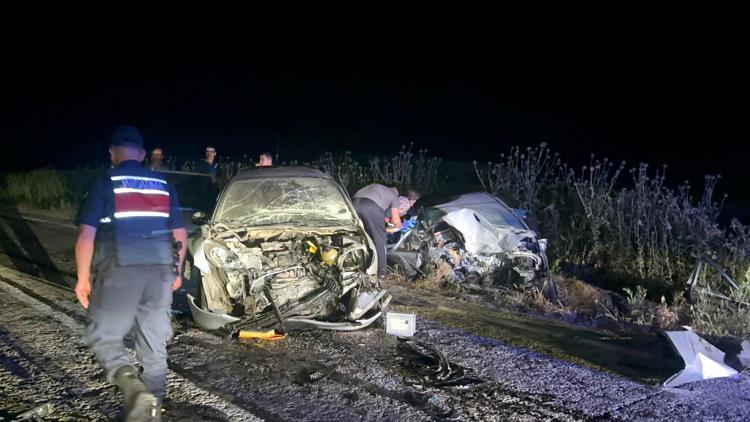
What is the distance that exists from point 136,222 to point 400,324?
2849mm

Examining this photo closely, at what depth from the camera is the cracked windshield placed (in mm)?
7016

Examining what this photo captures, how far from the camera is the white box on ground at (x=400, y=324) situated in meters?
6.15

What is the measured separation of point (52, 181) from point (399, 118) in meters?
25.2

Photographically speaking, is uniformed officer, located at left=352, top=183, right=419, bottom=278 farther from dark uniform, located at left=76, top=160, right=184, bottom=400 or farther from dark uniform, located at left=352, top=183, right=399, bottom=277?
dark uniform, located at left=76, top=160, right=184, bottom=400

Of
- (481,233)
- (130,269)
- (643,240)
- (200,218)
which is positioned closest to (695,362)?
(481,233)

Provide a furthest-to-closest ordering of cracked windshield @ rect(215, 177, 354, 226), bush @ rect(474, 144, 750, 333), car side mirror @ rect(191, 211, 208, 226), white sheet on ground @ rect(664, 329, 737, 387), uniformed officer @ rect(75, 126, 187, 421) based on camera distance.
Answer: bush @ rect(474, 144, 750, 333), cracked windshield @ rect(215, 177, 354, 226), car side mirror @ rect(191, 211, 208, 226), white sheet on ground @ rect(664, 329, 737, 387), uniformed officer @ rect(75, 126, 187, 421)

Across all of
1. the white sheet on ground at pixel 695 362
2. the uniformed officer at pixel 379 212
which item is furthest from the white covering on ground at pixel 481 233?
the white sheet on ground at pixel 695 362

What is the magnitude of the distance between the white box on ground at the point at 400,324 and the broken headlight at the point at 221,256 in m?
1.46

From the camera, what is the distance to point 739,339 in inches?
241

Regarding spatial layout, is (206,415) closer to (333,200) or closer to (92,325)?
(92,325)

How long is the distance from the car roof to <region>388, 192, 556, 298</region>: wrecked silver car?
1.81 m

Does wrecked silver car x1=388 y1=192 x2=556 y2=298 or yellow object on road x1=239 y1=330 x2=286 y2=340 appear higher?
wrecked silver car x1=388 y1=192 x2=556 y2=298

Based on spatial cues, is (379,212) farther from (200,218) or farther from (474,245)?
(200,218)

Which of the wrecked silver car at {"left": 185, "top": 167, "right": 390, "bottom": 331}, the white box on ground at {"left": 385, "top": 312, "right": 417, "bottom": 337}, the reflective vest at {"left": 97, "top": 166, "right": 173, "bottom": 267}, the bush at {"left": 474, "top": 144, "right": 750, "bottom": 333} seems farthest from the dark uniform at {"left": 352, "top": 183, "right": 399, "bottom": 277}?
the reflective vest at {"left": 97, "top": 166, "right": 173, "bottom": 267}
